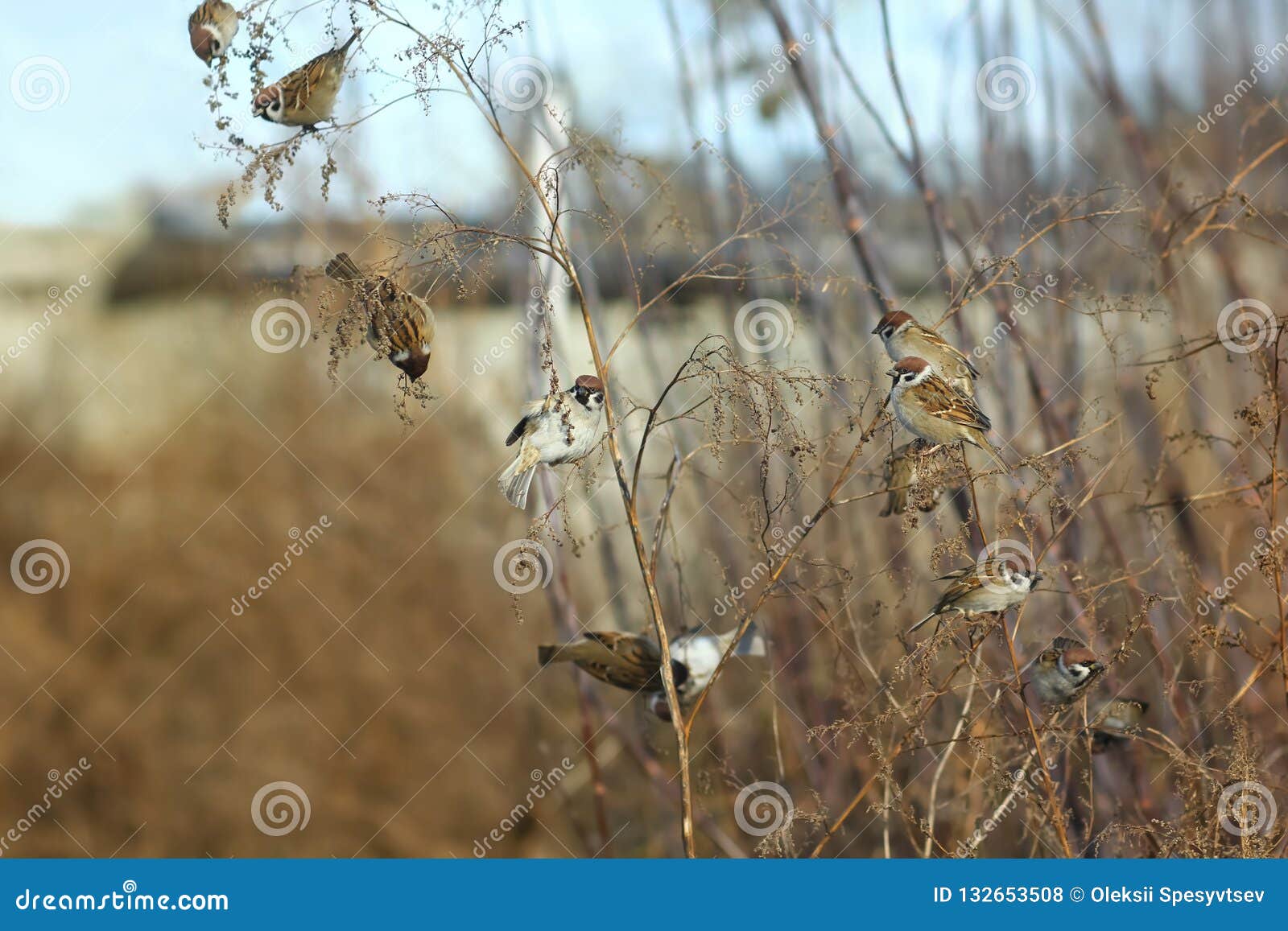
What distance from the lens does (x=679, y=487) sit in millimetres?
2432

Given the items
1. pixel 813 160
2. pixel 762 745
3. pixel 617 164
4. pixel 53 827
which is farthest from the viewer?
pixel 53 827

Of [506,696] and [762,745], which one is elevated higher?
[506,696]

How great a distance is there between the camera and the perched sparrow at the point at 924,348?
1397 millimetres

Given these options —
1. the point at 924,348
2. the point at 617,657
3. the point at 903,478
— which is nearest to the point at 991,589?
the point at 903,478

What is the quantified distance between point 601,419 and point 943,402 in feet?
1.38

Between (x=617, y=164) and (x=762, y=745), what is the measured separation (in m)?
2.17

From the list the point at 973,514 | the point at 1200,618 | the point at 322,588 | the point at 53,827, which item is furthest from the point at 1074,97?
the point at 53,827

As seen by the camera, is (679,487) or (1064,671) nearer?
(1064,671)

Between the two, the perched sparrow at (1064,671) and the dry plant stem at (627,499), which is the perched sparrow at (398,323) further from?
the perched sparrow at (1064,671)

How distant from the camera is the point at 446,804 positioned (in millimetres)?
4285

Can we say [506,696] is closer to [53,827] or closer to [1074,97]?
[53,827]

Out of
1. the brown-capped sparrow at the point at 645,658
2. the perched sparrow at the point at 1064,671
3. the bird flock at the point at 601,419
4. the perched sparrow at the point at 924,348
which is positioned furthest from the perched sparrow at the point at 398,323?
the perched sparrow at the point at 1064,671

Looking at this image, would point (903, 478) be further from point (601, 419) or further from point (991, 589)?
point (601, 419)

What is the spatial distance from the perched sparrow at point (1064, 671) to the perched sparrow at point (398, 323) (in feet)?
2.82
